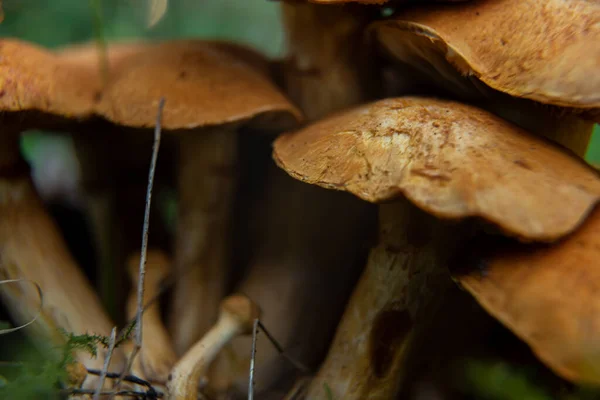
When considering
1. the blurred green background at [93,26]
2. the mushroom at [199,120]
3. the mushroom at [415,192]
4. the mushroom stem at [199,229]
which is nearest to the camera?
the mushroom at [415,192]

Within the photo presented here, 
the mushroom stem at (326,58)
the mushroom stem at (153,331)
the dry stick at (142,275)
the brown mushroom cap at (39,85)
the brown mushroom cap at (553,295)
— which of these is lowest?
the mushroom stem at (153,331)

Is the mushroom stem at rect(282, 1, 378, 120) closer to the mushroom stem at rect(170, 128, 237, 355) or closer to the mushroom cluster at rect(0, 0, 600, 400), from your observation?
the mushroom cluster at rect(0, 0, 600, 400)

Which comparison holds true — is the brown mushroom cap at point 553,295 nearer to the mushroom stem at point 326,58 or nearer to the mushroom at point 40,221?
the mushroom stem at point 326,58

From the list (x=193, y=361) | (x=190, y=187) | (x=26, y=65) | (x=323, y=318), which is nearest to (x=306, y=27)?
(x=190, y=187)

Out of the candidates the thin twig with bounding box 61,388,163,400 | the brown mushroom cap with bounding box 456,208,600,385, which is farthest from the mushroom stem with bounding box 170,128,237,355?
the brown mushroom cap with bounding box 456,208,600,385

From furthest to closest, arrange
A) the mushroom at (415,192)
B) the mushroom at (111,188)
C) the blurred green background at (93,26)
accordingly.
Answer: the blurred green background at (93,26) → the mushroom at (111,188) → the mushroom at (415,192)

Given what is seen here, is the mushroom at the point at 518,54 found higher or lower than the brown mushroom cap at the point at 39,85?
higher

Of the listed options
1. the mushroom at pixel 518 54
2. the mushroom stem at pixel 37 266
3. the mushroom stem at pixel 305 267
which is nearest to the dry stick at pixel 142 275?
the mushroom stem at pixel 37 266
